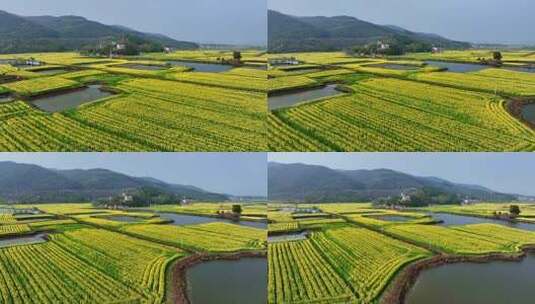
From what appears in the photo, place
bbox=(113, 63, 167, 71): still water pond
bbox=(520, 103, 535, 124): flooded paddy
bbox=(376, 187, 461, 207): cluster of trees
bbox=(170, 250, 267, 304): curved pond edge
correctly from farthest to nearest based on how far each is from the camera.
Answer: bbox=(113, 63, 167, 71): still water pond < bbox=(376, 187, 461, 207): cluster of trees < bbox=(170, 250, 267, 304): curved pond edge < bbox=(520, 103, 535, 124): flooded paddy

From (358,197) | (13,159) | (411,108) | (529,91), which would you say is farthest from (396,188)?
(13,159)

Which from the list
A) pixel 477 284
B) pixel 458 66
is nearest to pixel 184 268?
pixel 477 284

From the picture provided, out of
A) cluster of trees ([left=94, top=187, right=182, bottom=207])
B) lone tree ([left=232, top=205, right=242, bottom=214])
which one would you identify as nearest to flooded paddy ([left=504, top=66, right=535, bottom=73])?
lone tree ([left=232, top=205, right=242, bottom=214])

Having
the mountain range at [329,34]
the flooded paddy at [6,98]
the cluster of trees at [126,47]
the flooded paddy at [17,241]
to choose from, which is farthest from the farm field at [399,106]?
the flooded paddy at [17,241]

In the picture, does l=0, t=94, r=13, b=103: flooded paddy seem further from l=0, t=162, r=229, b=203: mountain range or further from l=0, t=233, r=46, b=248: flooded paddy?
l=0, t=233, r=46, b=248: flooded paddy

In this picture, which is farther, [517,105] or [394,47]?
[394,47]

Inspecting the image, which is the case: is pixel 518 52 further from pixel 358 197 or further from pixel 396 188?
pixel 358 197

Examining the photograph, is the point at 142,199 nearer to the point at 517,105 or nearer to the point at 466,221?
the point at 466,221

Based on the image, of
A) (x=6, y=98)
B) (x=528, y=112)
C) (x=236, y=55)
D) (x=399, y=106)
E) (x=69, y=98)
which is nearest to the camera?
(x=528, y=112)

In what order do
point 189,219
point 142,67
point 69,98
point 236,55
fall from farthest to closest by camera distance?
point 142,67 → point 189,219 → point 236,55 → point 69,98
